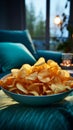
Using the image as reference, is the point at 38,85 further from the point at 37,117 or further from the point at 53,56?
the point at 53,56

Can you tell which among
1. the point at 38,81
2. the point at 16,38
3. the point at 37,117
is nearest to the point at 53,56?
the point at 16,38

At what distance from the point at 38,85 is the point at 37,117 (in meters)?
0.15

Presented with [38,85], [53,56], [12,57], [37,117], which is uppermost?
[38,85]

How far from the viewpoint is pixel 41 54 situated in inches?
98.1

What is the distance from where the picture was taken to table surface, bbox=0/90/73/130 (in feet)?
3.05

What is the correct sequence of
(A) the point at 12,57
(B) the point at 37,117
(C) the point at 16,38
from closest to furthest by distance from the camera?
(B) the point at 37,117 → (A) the point at 12,57 → (C) the point at 16,38

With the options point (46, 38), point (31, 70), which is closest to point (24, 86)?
point (31, 70)

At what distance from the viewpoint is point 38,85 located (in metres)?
1.00

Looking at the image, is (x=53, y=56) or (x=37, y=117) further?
(x=53, y=56)

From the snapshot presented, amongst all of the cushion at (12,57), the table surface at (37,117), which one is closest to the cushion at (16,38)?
the cushion at (12,57)

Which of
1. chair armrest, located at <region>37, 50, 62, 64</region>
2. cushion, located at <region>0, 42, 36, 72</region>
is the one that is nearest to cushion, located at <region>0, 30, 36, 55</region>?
chair armrest, located at <region>37, 50, 62, 64</region>

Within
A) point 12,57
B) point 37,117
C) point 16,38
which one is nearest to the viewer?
point 37,117

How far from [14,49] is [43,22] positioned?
111 inches

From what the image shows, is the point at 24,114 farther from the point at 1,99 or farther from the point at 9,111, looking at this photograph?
the point at 1,99
